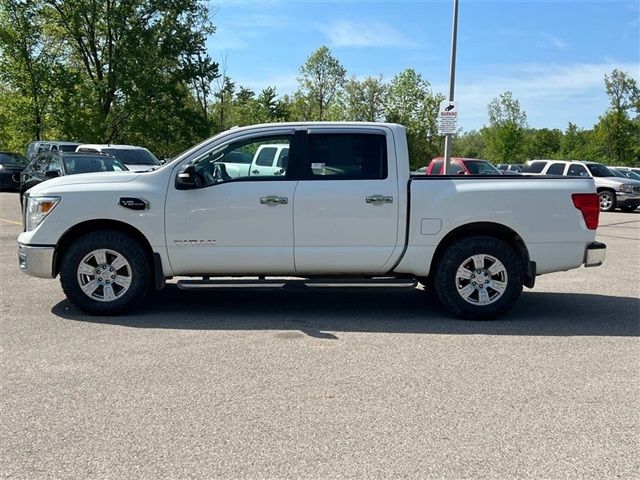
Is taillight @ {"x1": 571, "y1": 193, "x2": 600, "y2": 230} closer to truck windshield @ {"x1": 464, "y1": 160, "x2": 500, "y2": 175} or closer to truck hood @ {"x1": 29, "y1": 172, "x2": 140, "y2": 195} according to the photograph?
truck hood @ {"x1": 29, "y1": 172, "x2": 140, "y2": 195}

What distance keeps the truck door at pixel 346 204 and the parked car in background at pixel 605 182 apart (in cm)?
1701

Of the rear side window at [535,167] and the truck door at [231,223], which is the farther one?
the rear side window at [535,167]

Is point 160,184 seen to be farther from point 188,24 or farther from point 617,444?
point 188,24

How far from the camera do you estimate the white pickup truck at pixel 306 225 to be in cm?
589

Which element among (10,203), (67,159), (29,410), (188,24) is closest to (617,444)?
(29,410)

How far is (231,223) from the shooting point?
19.3ft

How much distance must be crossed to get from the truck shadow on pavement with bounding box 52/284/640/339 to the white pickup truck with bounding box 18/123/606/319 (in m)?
0.30

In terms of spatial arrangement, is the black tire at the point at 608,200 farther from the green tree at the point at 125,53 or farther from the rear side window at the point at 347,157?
the green tree at the point at 125,53

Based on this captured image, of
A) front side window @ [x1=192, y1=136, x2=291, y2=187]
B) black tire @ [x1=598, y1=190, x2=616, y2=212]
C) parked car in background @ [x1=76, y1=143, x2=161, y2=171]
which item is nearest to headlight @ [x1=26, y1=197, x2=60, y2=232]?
front side window @ [x1=192, y1=136, x2=291, y2=187]

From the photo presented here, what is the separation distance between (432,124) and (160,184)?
59332 mm

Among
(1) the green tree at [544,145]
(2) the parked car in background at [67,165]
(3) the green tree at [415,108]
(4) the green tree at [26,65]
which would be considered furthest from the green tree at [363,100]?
(2) the parked car in background at [67,165]

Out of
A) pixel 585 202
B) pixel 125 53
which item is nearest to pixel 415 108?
pixel 125 53

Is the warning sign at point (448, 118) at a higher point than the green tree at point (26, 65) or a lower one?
lower

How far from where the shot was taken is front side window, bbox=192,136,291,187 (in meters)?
5.98
